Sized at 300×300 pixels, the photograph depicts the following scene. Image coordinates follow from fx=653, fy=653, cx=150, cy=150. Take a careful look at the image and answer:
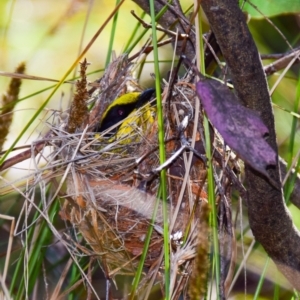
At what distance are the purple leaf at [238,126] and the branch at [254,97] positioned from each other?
0.35 feet

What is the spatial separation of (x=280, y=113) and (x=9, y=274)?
4.57 ft

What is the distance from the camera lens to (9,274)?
2.88 m

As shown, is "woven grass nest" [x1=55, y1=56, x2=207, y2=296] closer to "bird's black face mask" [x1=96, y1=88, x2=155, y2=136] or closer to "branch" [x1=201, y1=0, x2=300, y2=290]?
"branch" [x1=201, y1=0, x2=300, y2=290]

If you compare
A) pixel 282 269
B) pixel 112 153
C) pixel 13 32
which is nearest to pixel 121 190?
pixel 112 153

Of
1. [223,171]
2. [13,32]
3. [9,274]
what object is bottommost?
[9,274]

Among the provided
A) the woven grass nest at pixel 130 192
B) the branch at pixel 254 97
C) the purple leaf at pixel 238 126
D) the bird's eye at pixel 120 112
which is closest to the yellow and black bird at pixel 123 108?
the bird's eye at pixel 120 112

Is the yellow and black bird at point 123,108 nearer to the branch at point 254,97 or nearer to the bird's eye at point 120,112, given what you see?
the bird's eye at point 120,112

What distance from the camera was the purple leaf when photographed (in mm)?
907

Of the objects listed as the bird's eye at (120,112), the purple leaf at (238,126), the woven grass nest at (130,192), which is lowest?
the woven grass nest at (130,192)

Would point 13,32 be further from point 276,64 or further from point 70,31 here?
point 276,64

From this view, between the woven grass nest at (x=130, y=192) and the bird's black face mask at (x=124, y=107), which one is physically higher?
the bird's black face mask at (x=124, y=107)

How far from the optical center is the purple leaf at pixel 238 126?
91 cm

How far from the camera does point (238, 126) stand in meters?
0.95

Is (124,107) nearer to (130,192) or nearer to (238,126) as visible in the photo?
(130,192)
